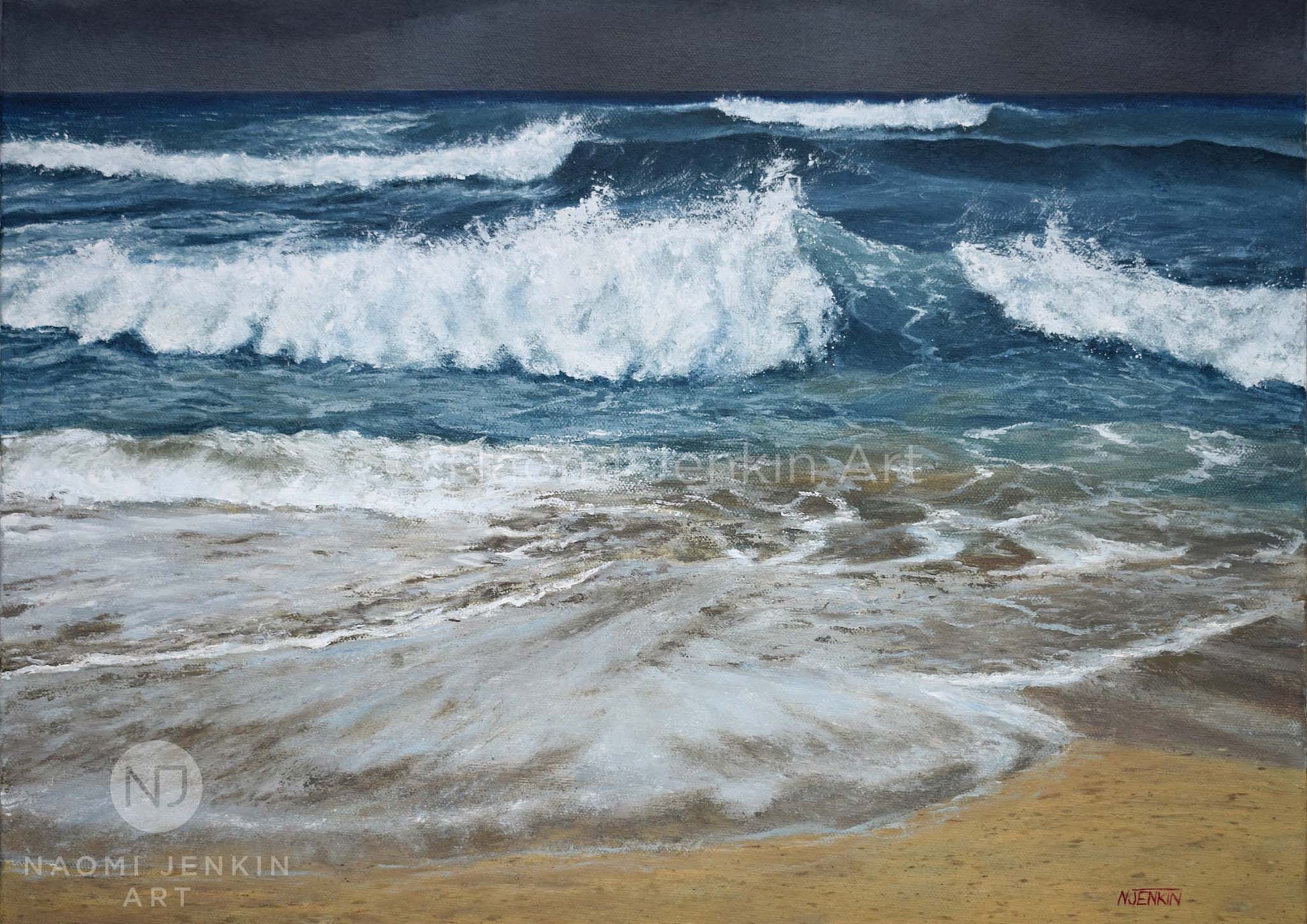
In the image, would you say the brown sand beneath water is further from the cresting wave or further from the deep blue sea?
the cresting wave

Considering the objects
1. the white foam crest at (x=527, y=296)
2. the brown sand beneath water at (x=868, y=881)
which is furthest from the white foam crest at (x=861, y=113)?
the brown sand beneath water at (x=868, y=881)

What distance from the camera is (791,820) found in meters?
1.66

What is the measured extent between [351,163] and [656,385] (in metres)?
1.00

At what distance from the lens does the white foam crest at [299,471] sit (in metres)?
2.35

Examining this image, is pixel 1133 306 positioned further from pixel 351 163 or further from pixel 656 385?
pixel 351 163

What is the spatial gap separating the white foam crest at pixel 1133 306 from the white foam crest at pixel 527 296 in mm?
492

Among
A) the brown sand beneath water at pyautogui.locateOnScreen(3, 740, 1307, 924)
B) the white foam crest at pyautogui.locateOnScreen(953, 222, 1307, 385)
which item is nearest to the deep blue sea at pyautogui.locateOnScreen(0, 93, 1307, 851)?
the white foam crest at pyautogui.locateOnScreen(953, 222, 1307, 385)

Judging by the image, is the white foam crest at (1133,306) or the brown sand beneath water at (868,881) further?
the white foam crest at (1133,306)

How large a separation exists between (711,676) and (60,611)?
1.40 m

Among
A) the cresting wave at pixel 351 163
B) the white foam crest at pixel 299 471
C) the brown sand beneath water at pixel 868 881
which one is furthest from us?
the cresting wave at pixel 351 163

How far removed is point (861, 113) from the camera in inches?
99.4

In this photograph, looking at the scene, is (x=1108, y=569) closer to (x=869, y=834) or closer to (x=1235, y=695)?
(x=1235, y=695)

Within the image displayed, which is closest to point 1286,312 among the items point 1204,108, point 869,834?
point 1204,108
